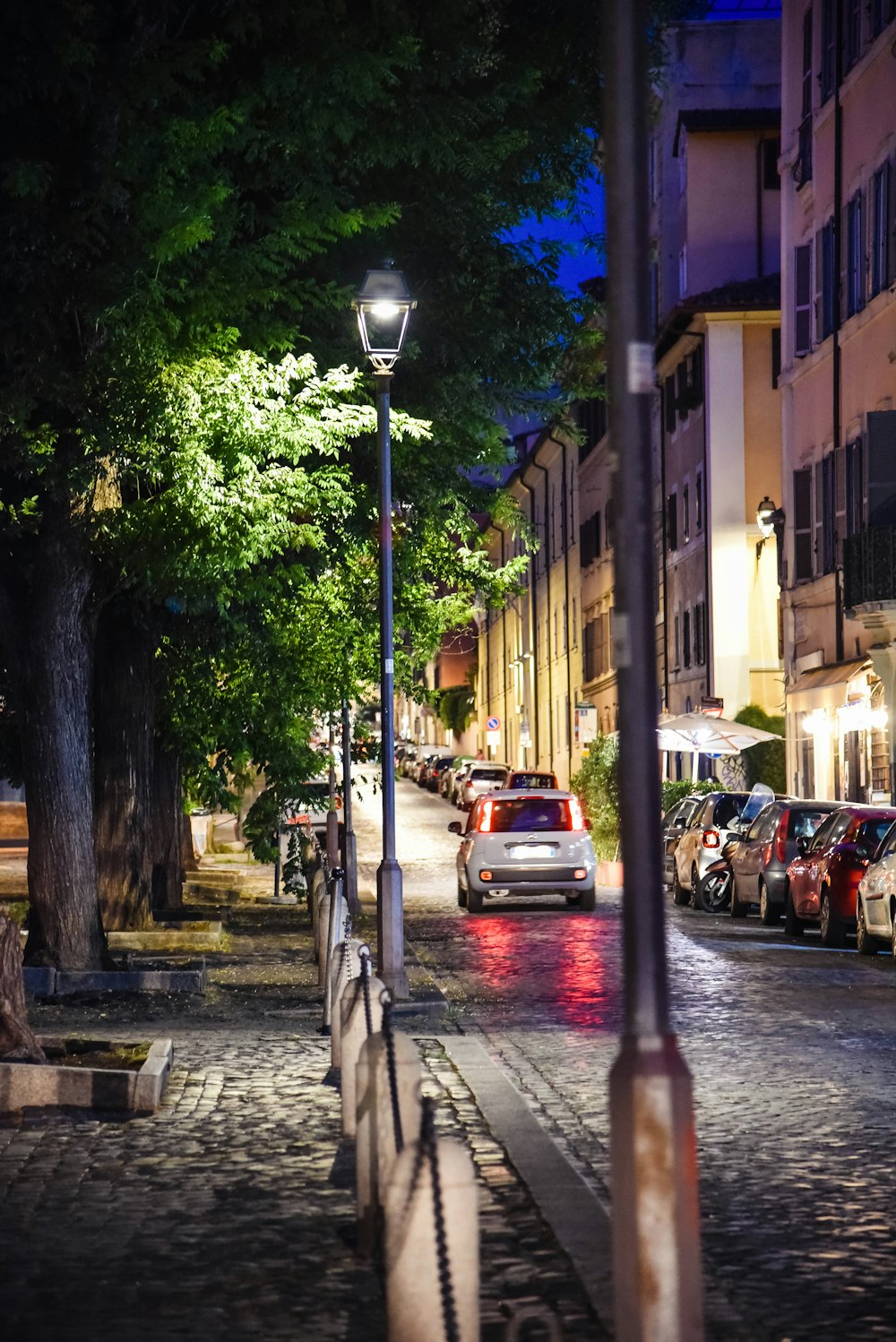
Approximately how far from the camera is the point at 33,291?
A: 1556 centimetres

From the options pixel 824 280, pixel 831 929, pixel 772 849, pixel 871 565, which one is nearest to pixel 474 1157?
pixel 831 929

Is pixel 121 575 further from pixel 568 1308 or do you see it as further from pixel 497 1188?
pixel 568 1308

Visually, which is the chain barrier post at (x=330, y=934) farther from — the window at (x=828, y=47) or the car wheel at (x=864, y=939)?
the window at (x=828, y=47)

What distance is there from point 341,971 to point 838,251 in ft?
92.3

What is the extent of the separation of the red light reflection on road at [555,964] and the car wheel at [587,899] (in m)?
0.63

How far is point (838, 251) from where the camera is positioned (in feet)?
124

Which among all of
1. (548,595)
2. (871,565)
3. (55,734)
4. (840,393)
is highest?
(548,595)

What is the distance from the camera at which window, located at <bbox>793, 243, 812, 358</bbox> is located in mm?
40531

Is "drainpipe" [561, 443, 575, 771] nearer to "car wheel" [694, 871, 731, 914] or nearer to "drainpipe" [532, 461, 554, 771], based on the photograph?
"drainpipe" [532, 461, 554, 771]

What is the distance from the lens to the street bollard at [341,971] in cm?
1181

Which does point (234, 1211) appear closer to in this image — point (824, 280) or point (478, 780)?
point (824, 280)

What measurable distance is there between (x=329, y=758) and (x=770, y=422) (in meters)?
21.1

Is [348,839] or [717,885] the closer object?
[348,839]

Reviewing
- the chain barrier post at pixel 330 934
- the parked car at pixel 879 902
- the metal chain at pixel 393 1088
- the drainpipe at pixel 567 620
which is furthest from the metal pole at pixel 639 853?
the drainpipe at pixel 567 620
